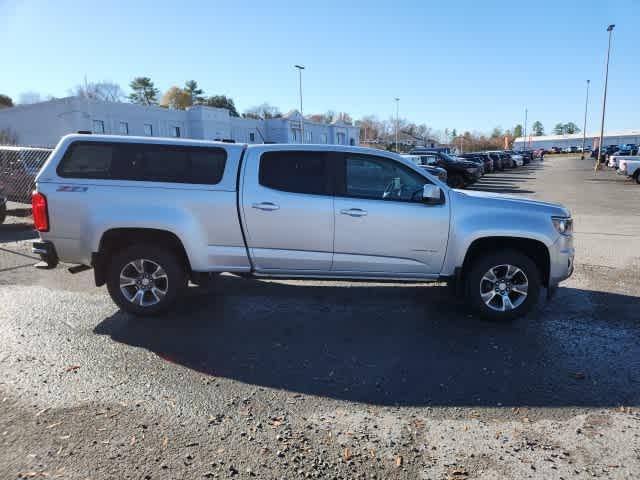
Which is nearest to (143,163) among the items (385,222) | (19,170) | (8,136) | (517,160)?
(385,222)

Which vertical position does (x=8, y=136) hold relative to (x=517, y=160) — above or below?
above

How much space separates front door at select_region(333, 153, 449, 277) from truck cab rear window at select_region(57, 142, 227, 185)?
149 centimetres

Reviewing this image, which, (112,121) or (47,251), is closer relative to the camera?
(47,251)

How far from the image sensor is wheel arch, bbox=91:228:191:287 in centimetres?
511

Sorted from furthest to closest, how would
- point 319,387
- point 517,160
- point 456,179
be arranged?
point 517,160, point 456,179, point 319,387

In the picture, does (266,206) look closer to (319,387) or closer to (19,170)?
(319,387)

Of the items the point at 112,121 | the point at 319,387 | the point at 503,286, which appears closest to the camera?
the point at 319,387

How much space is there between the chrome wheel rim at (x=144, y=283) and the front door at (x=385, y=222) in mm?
2015

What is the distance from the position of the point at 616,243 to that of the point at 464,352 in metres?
6.89

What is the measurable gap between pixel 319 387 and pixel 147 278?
2596 millimetres

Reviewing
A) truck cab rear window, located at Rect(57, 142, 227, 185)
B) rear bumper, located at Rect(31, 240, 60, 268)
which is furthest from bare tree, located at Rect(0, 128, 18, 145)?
truck cab rear window, located at Rect(57, 142, 227, 185)

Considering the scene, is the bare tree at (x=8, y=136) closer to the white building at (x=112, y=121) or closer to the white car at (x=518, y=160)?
the white building at (x=112, y=121)

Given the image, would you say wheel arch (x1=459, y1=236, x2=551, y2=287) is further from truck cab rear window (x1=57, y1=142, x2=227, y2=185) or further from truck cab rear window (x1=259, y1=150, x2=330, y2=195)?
truck cab rear window (x1=57, y1=142, x2=227, y2=185)

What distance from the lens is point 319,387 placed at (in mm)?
3770
